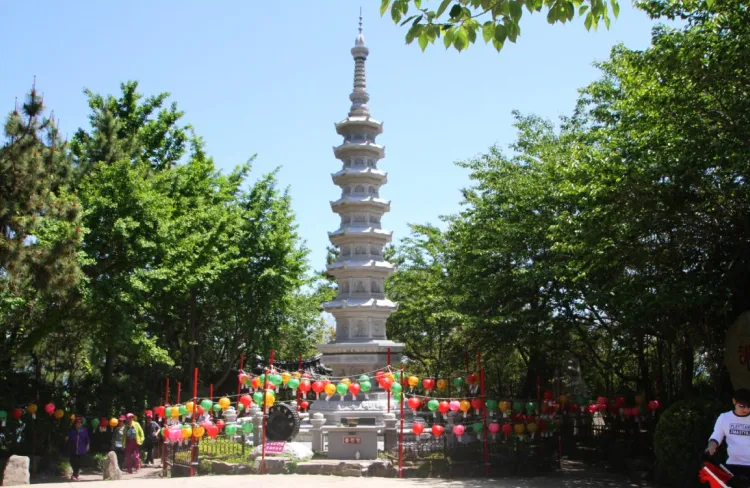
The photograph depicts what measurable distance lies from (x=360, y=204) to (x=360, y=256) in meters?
1.99

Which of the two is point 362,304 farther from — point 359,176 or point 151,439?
point 151,439

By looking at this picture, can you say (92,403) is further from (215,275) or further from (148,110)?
(148,110)

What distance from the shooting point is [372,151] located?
2823 cm

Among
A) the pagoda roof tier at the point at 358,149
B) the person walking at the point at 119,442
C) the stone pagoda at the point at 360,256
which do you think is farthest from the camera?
the pagoda roof tier at the point at 358,149

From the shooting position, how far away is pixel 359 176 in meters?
27.8

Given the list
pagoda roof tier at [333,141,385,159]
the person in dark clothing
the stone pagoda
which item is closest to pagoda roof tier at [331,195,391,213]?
the stone pagoda

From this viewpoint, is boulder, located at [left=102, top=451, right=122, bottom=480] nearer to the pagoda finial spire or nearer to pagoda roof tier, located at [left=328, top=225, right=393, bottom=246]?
pagoda roof tier, located at [left=328, top=225, right=393, bottom=246]

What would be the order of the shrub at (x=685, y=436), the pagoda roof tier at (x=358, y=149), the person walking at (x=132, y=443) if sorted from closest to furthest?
1. the shrub at (x=685, y=436)
2. the person walking at (x=132, y=443)
3. the pagoda roof tier at (x=358, y=149)

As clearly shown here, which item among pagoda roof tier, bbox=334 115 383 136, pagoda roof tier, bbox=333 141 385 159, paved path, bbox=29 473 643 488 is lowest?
paved path, bbox=29 473 643 488

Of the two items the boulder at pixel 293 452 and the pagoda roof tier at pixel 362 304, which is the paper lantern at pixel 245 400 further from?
the pagoda roof tier at pixel 362 304

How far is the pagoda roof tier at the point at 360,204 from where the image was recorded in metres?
27.5

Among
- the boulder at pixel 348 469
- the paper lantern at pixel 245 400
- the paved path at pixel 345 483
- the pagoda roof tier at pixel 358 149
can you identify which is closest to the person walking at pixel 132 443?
the paper lantern at pixel 245 400

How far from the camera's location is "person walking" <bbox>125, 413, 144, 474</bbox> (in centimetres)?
1977

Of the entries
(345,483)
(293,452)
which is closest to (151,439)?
(293,452)
